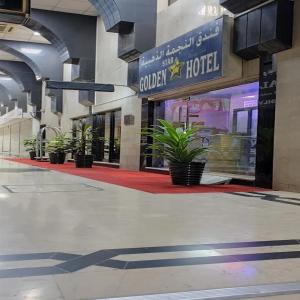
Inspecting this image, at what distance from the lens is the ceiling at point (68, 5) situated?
50.4ft

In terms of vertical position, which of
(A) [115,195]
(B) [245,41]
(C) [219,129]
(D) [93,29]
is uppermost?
(D) [93,29]

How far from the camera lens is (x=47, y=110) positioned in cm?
2395

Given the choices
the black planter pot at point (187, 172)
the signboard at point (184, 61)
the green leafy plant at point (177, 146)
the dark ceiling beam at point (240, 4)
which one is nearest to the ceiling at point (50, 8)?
the signboard at point (184, 61)

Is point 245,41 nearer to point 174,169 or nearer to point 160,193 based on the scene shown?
point 174,169

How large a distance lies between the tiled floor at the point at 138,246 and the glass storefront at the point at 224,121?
389cm

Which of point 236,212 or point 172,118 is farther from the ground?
point 172,118

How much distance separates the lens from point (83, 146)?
565 inches

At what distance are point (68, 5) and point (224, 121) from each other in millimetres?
7568

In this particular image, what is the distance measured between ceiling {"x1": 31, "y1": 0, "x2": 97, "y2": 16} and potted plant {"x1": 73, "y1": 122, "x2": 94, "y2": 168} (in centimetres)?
415

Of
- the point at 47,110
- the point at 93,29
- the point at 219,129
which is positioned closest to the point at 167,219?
the point at 219,129

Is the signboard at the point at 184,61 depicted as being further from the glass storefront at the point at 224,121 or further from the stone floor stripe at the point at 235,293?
the stone floor stripe at the point at 235,293

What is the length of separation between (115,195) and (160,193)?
696mm

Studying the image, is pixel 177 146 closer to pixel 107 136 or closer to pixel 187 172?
pixel 187 172

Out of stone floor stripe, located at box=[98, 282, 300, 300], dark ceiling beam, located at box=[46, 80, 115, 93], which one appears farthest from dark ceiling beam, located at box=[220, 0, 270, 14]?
stone floor stripe, located at box=[98, 282, 300, 300]
